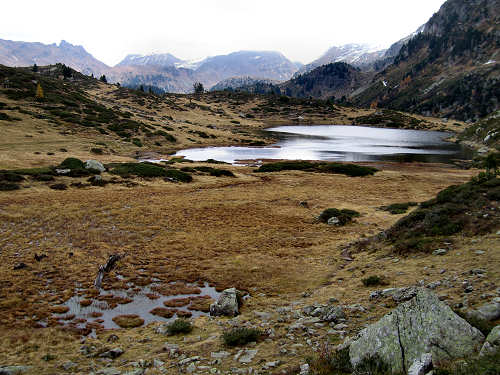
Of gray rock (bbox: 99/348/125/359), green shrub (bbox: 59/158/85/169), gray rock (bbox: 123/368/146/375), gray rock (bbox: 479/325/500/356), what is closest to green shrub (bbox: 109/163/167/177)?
green shrub (bbox: 59/158/85/169)

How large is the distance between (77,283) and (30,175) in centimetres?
2799

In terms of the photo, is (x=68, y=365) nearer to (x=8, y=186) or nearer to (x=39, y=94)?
(x=8, y=186)

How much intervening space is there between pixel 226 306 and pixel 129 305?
4802mm

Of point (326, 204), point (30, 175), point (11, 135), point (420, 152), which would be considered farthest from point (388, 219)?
point (420, 152)

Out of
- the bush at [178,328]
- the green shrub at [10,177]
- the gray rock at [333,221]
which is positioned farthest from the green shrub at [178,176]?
the bush at [178,328]

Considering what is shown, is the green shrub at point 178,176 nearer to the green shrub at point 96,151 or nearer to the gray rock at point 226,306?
the green shrub at point 96,151

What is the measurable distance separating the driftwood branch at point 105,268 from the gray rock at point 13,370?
6.41 metres

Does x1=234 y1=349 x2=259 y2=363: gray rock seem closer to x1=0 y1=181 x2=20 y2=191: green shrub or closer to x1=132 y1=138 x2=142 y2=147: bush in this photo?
x1=0 y1=181 x2=20 y2=191: green shrub

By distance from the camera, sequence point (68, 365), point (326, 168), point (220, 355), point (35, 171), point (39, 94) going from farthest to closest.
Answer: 1. point (39, 94)
2. point (326, 168)
3. point (35, 171)
4. point (68, 365)
5. point (220, 355)

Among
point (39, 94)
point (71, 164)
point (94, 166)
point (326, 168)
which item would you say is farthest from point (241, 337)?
point (39, 94)

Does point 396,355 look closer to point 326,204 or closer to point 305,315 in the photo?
A: point 305,315

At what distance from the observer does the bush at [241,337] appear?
9.78 m

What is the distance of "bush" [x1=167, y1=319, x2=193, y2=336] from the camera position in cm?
1129

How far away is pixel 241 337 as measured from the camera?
9.88 meters
